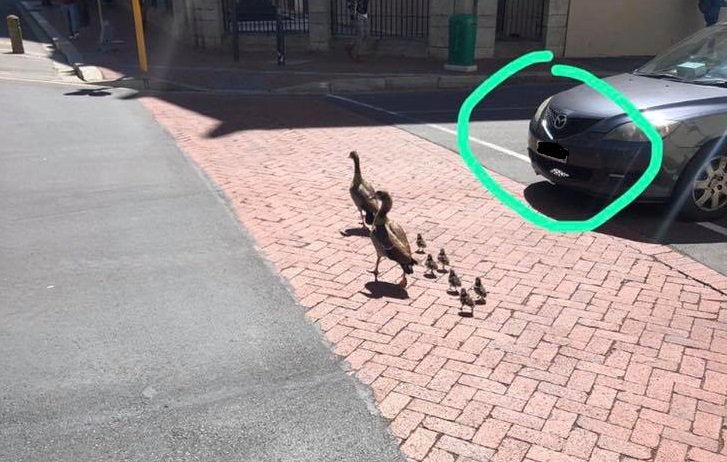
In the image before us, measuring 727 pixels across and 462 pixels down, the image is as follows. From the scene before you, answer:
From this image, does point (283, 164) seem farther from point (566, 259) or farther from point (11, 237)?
point (566, 259)

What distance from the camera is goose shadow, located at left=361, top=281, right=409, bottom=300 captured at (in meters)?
4.98

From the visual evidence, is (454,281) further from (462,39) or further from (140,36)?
(140,36)

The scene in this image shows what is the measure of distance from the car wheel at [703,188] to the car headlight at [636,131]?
1.38ft

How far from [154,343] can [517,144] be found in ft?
22.5

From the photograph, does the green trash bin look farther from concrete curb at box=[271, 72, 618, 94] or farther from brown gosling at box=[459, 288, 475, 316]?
brown gosling at box=[459, 288, 475, 316]

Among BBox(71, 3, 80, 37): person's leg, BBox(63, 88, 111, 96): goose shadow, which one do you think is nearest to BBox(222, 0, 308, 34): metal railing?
BBox(71, 3, 80, 37): person's leg

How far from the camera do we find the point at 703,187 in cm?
621

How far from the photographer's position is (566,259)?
563 centimetres

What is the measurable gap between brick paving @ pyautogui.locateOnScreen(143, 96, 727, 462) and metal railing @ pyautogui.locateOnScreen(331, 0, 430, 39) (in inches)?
486

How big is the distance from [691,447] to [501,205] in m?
3.97

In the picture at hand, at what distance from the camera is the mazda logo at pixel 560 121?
21.4ft

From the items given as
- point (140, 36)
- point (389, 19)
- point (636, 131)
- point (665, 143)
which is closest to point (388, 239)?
point (636, 131)

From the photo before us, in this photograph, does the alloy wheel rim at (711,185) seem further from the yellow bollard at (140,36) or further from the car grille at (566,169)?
the yellow bollard at (140,36)

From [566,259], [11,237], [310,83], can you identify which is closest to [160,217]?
[11,237]
